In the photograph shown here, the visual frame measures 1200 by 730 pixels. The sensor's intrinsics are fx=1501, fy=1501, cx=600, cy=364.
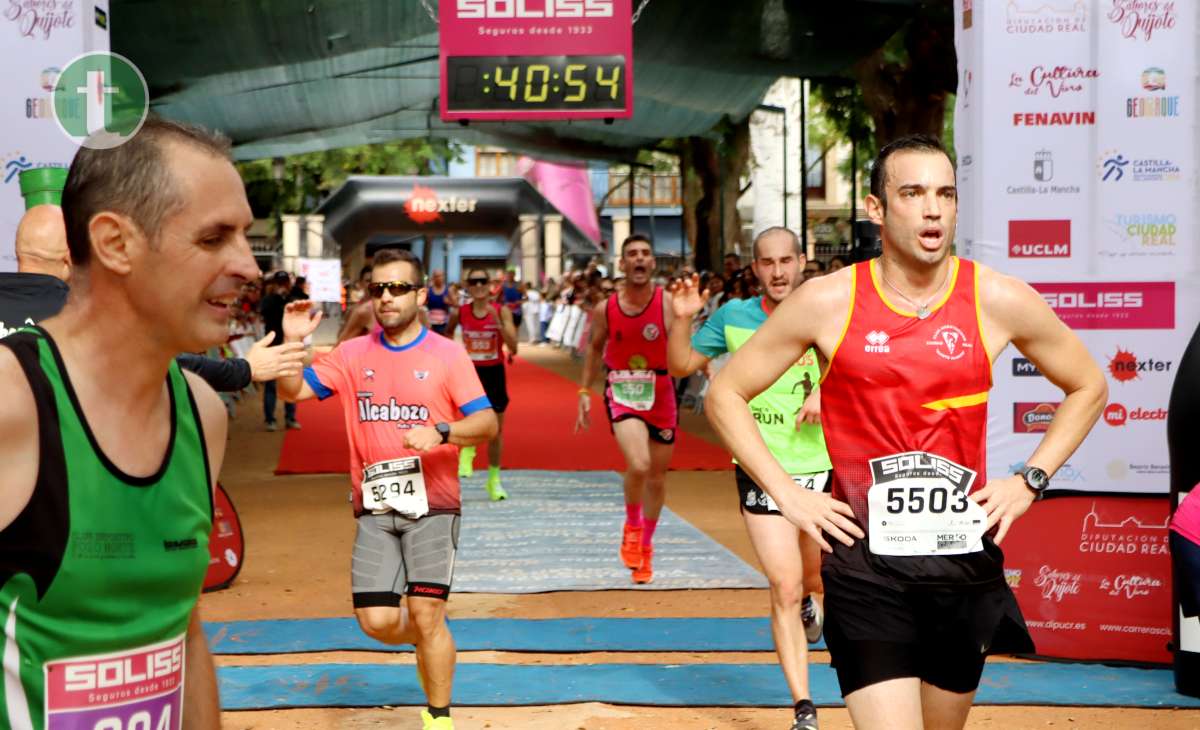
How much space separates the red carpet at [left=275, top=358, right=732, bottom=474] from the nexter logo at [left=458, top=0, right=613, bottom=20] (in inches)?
200

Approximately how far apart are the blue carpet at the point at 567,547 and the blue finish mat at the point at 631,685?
195 centimetres

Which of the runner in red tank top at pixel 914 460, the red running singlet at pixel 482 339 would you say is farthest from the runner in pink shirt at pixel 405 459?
the red running singlet at pixel 482 339

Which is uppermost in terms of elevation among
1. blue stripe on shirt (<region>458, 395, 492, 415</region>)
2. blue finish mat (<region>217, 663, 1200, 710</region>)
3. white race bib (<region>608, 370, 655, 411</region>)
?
blue stripe on shirt (<region>458, 395, 492, 415</region>)

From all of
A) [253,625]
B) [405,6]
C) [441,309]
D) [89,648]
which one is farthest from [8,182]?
[441,309]

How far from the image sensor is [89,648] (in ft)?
6.70

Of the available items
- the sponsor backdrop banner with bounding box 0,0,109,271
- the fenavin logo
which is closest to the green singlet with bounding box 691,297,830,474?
the fenavin logo

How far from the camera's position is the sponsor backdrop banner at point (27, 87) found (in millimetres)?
7766

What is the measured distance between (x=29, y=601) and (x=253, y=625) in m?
6.71

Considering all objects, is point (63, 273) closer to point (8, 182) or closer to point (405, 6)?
point (8, 182)

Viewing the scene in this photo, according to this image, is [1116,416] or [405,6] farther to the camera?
[405,6]

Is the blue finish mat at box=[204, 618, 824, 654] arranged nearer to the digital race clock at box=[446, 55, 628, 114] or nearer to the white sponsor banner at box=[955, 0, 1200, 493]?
the white sponsor banner at box=[955, 0, 1200, 493]

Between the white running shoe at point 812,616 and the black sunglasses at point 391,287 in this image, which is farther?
the white running shoe at point 812,616

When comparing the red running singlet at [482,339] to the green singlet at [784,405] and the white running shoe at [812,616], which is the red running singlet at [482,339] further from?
the green singlet at [784,405]

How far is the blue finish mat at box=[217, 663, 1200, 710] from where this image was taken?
6.82 m
